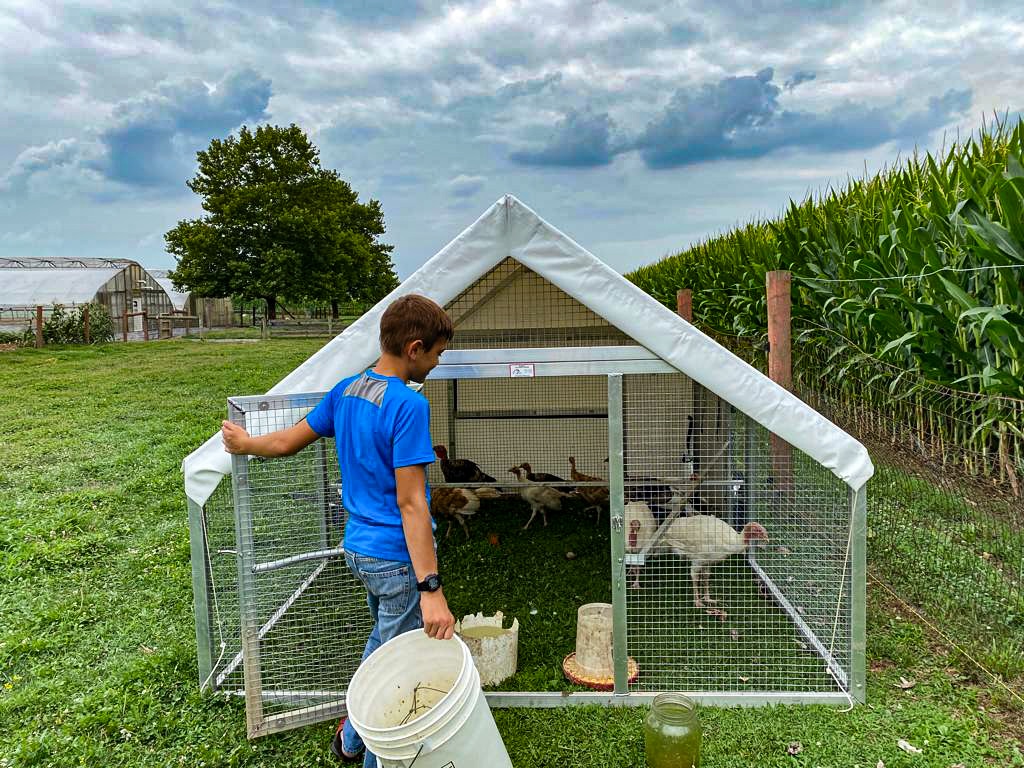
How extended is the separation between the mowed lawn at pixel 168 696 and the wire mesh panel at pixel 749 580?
29cm

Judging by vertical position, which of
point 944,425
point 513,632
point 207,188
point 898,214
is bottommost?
point 513,632

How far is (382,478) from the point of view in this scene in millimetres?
2379

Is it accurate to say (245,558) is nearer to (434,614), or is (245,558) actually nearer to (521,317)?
(434,614)

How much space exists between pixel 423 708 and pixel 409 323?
136 centimetres

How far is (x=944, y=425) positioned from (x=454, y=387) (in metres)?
4.05

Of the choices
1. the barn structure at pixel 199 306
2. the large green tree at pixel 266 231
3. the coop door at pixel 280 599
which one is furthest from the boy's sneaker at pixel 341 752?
the barn structure at pixel 199 306

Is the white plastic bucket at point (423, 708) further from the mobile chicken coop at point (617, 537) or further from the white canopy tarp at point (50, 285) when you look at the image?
the white canopy tarp at point (50, 285)

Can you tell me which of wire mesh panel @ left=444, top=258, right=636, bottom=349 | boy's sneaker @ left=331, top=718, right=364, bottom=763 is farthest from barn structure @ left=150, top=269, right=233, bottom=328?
boy's sneaker @ left=331, top=718, right=364, bottom=763

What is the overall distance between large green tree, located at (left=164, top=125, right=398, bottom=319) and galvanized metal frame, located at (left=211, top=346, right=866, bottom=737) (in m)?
27.9

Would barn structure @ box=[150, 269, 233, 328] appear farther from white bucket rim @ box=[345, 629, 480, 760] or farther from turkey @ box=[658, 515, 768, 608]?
white bucket rim @ box=[345, 629, 480, 760]

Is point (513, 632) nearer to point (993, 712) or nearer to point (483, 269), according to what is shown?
point (483, 269)

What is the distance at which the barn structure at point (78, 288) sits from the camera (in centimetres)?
2436

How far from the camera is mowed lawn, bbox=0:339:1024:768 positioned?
9.91 ft

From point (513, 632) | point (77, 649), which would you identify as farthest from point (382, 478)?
point (77, 649)
